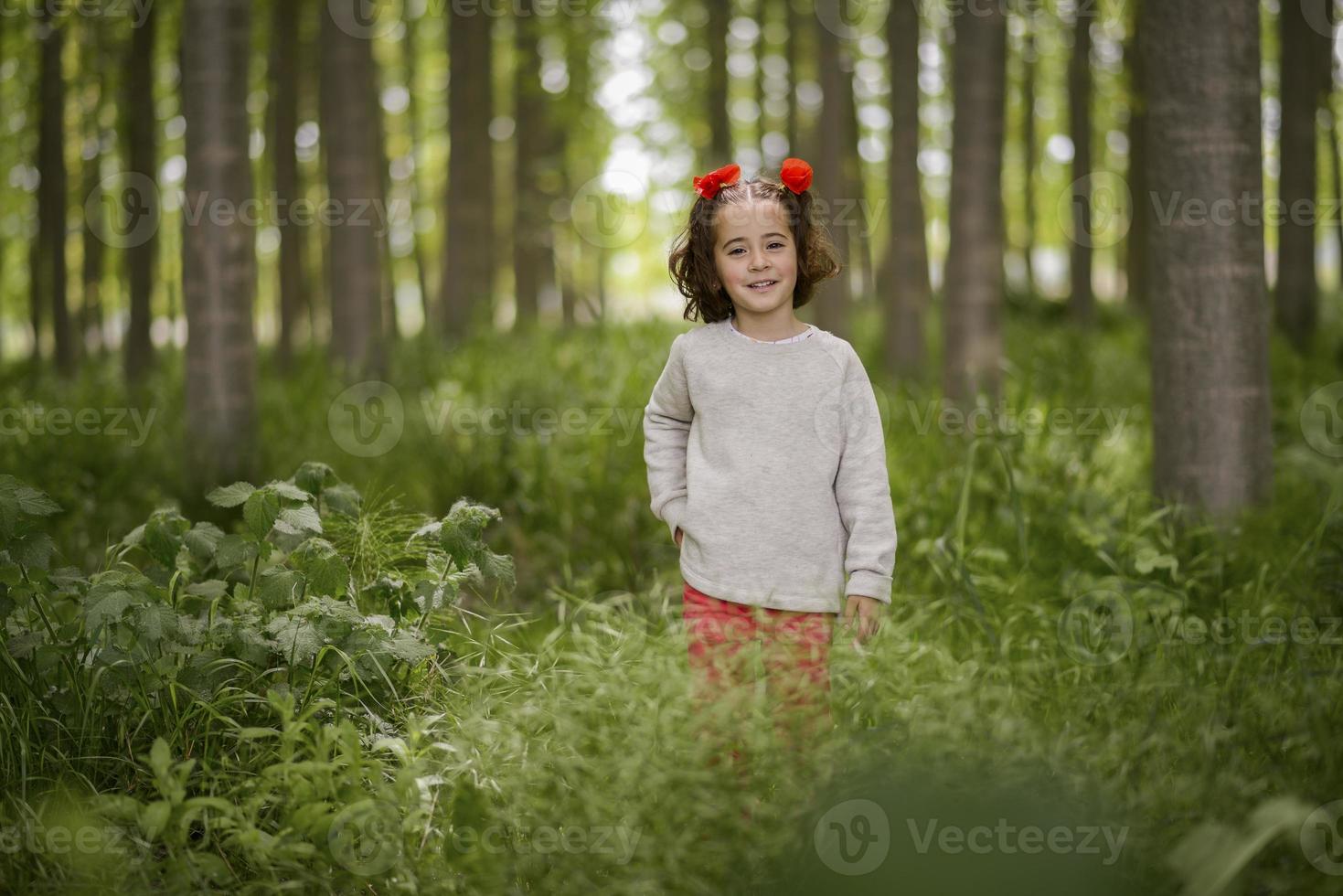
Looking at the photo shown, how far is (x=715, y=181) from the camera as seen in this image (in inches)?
121

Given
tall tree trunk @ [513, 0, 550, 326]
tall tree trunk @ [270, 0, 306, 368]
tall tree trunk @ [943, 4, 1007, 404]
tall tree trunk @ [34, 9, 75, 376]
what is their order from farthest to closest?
tall tree trunk @ [513, 0, 550, 326] < tall tree trunk @ [270, 0, 306, 368] < tall tree trunk @ [34, 9, 75, 376] < tall tree trunk @ [943, 4, 1007, 404]

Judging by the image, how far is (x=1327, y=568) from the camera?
4047 mm

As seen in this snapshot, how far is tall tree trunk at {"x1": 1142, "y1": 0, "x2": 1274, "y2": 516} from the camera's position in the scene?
15.2 feet

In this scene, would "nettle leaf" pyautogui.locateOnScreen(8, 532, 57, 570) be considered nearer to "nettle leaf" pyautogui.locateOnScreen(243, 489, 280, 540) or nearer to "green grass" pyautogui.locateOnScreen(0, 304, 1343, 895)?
"green grass" pyautogui.locateOnScreen(0, 304, 1343, 895)

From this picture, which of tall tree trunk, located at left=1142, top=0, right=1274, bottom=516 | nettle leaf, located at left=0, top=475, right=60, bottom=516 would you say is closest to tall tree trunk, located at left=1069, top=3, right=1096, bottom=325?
tall tree trunk, located at left=1142, top=0, right=1274, bottom=516

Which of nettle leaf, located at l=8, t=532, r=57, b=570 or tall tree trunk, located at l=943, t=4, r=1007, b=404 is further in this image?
tall tree trunk, located at l=943, t=4, r=1007, b=404

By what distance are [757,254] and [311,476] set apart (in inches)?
63.5

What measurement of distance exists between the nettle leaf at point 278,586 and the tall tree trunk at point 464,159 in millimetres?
8336

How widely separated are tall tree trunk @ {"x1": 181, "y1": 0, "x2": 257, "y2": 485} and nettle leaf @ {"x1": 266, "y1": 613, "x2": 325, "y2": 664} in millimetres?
3359

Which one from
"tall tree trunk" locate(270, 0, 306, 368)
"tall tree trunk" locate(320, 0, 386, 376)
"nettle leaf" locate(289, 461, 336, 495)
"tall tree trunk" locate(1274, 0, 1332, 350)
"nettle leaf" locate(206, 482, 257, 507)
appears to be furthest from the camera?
"tall tree trunk" locate(270, 0, 306, 368)

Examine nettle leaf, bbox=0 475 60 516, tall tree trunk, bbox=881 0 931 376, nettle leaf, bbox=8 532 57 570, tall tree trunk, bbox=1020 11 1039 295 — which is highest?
tall tree trunk, bbox=1020 11 1039 295

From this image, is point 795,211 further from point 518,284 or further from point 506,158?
point 506,158

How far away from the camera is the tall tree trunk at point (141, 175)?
9.86 m

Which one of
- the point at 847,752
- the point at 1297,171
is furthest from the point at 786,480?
the point at 1297,171
